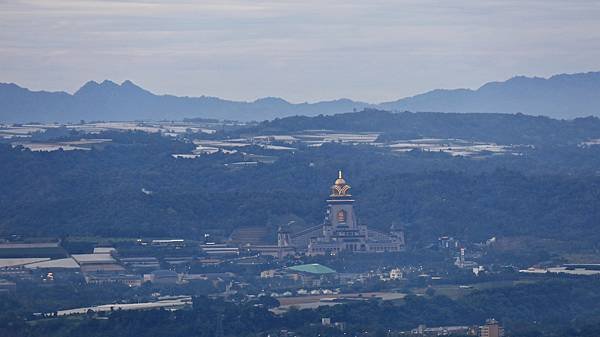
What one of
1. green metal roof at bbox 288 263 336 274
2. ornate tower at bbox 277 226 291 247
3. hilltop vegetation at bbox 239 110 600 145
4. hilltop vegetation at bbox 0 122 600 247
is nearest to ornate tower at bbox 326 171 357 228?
hilltop vegetation at bbox 0 122 600 247

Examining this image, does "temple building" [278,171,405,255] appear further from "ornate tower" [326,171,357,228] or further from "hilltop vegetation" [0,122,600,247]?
"hilltop vegetation" [0,122,600,247]

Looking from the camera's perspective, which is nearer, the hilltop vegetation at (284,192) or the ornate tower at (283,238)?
the ornate tower at (283,238)

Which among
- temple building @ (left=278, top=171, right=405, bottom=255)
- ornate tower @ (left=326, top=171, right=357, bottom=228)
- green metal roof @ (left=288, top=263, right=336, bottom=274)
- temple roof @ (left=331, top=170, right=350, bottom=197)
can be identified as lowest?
green metal roof @ (left=288, top=263, right=336, bottom=274)

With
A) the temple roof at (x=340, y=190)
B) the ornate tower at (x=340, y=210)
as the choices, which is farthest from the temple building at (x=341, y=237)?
the temple roof at (x=340, y=190)

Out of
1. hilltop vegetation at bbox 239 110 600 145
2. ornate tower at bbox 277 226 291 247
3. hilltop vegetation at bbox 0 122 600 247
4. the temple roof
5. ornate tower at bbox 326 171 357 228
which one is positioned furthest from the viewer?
hilltop vegetation at bbox 239 110 600 145

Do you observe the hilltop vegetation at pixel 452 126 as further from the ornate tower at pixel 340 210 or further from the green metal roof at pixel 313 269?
the green metal roof at pixel 313 269

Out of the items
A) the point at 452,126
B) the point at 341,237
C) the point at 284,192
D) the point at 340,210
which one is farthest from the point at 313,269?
the point at 452,126
